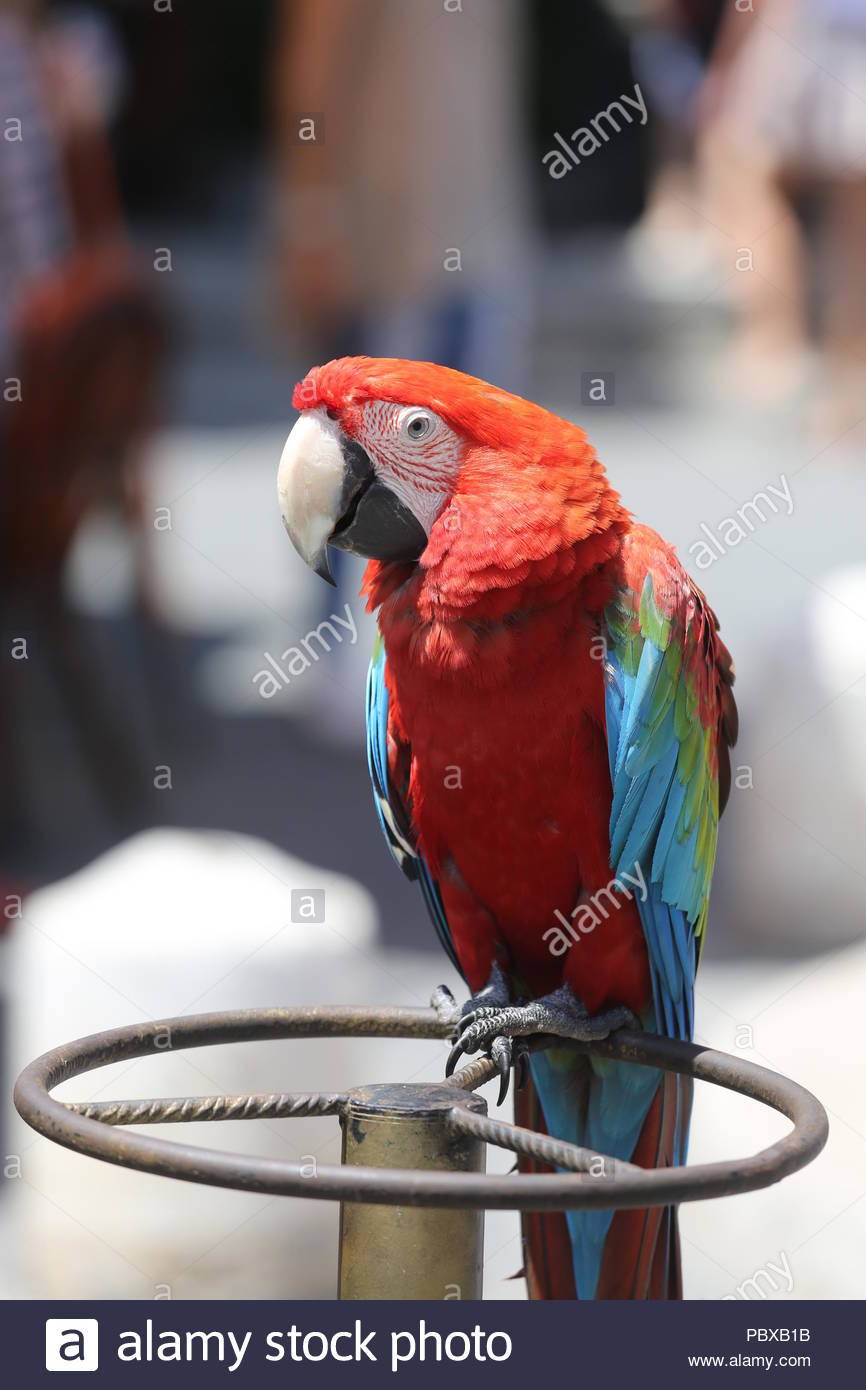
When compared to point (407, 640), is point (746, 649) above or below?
below

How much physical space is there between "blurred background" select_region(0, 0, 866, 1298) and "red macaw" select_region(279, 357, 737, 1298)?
62 cm

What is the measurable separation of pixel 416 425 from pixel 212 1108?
59 centimetres

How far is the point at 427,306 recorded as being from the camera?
360 centimetres

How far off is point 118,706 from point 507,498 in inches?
108

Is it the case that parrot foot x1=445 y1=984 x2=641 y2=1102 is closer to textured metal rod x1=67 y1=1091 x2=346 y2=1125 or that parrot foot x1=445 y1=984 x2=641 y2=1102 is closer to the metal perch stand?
the metal perch stand

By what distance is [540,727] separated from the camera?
55.1 inches

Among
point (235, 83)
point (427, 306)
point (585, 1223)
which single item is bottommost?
point (585, 1223)

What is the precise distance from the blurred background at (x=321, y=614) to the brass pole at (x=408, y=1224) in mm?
936

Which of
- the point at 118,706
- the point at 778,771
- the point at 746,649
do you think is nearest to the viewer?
the point at 778,771

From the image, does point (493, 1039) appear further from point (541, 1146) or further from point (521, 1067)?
point (541, 1146)

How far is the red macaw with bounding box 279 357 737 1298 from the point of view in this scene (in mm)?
1350

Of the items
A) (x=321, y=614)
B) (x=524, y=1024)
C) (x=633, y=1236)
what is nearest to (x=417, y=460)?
(x=524, y=1024)

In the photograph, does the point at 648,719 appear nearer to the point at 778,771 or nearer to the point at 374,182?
Result: the point at 778,771
